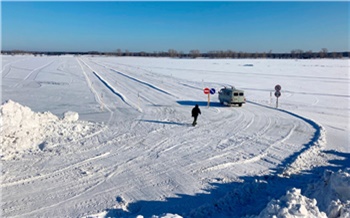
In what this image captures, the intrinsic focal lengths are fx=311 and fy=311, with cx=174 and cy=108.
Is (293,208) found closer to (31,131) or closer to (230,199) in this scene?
(230,199)

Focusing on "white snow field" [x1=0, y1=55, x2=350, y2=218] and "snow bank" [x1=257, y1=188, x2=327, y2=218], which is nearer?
"snow bank" [x1=257, y1=188, x2=327, y2=218]

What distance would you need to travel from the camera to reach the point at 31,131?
43.3 feet

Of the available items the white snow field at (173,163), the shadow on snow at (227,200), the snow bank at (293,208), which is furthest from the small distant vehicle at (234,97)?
the snow bank at (293,208)

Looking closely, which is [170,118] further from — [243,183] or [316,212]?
[316,212]

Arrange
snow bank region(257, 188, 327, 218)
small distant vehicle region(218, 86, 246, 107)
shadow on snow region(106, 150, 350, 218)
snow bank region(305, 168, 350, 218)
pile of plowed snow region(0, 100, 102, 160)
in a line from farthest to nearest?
1. small distant vehicle region(218, 86, 246, 107)
2. pile of plowed snow region(0, 100, 102, 160)
3. shadow on snow region(106, 150, 350, 218)
4. snow bank region(305, 168, 350, 218)
5. snow bank region(257, 188, 327, 218)

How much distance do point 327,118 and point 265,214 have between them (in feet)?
47.1

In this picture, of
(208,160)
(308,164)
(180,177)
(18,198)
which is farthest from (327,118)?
(18,198)

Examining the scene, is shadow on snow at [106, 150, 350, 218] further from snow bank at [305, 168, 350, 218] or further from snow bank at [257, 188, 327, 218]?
snow bank at [257, 188, 327, 218]

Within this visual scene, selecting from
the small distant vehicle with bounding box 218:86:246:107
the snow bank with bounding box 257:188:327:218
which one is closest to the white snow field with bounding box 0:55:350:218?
the snow bank with bounding box 257:188:327:218

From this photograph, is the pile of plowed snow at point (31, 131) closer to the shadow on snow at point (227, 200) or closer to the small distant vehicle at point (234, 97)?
the shadow on snow at point (227, 200)

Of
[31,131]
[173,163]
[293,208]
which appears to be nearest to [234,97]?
[173,163]

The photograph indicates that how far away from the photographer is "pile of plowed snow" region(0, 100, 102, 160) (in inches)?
475

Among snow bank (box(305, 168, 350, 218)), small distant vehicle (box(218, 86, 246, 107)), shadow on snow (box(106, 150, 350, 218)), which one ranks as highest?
small distant vehicle (box(218, 86, 246, 107))

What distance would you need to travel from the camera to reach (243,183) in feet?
30.5
